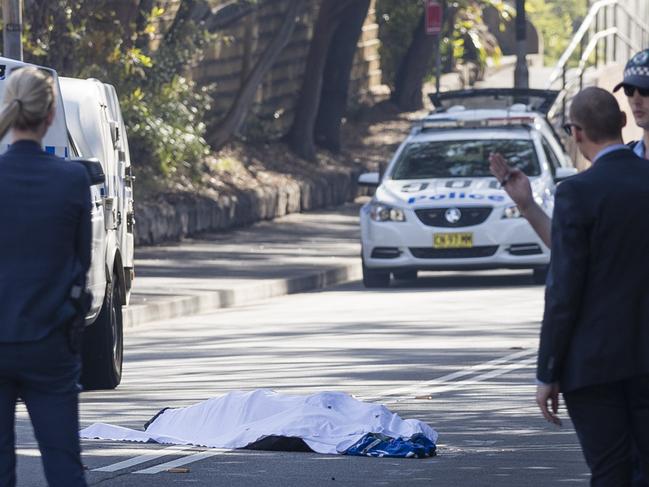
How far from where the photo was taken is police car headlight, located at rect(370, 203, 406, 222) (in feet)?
63.9

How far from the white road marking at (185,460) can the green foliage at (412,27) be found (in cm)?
2512

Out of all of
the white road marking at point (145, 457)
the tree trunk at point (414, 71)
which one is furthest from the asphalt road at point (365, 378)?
the tree trunk at point (414, 71)

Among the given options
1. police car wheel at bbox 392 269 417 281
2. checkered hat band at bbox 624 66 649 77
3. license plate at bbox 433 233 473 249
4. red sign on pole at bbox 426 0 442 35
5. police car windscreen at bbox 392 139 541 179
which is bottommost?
police car wheel at bbox 392 269 417 281

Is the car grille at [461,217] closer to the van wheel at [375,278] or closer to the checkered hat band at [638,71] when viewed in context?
the van wheel at [375,278]

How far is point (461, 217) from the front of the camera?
63.1 ft

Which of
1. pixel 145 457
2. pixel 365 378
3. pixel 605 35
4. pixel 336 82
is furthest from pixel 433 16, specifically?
pixel 145 457

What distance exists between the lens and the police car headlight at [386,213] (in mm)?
19484

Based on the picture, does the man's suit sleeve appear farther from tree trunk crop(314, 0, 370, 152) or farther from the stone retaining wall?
tree trunk crop(314, 0, 370, 152)

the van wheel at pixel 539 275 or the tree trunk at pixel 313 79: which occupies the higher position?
the tree trunk at pixel 313 79

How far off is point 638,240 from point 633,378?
0.44 metres

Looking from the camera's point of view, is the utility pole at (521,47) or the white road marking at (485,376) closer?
the white road marking at (485,376)

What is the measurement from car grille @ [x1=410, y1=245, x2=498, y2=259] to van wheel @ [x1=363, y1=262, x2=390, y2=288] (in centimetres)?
52

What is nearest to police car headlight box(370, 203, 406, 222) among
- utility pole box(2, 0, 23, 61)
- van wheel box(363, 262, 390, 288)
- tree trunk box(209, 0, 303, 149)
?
van wheel box(363, 262, 390, 288)

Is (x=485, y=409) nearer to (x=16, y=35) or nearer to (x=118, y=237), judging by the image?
(x=118, y=237)
